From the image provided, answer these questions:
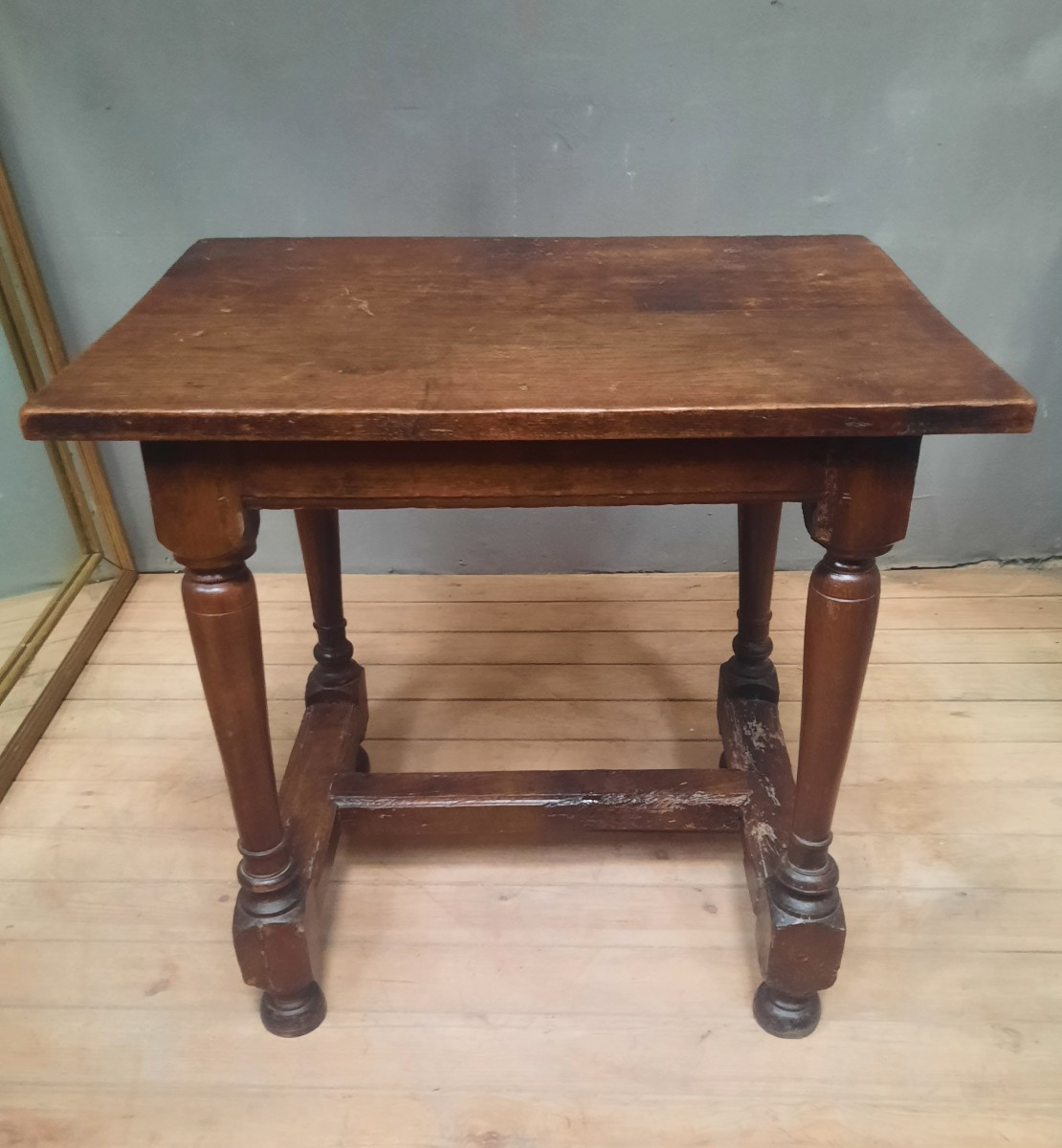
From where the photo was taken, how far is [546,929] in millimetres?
1314

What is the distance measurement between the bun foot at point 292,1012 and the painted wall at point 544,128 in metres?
1.20

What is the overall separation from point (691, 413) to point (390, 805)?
2.27 ft

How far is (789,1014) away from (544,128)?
1.35 metres

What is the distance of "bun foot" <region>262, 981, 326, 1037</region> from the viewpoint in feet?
3.88

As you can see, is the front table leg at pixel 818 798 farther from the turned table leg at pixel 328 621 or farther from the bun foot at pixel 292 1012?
the turned table leg at pixel 328 621

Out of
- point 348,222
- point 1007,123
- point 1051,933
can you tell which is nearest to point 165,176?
point 348,222

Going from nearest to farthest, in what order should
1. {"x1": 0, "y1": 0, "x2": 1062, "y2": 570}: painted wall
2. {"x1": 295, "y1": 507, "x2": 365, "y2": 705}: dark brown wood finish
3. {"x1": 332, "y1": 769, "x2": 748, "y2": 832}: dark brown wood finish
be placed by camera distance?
{"x1": 332, "y1": 769, "x2": 748, "y2": 832}: dark brown wood finish, {"x1": 295, "y1": 507, "x2": 365, "y2": 705}: dark brown wood finish, {"x1": 0, "y1": 0, "x2": 1062, "y2": 570}: painted wall

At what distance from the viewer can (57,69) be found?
1624 millimetres

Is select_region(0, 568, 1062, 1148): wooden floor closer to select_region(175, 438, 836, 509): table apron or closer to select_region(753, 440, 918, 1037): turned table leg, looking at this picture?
select_region(753, 440, 918, 1037): turned table leg

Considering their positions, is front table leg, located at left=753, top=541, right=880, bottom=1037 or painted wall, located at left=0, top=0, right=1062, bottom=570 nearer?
front table leg, located at left=753, top=541, right=880, bottom=1037

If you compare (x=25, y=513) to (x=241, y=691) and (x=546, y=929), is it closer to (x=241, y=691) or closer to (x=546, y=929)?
(x=241, y=691)

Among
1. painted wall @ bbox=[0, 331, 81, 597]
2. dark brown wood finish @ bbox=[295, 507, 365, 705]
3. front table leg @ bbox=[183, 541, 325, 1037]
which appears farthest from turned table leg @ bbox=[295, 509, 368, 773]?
painted wall @ bbox=[0, 331, 81, 597]

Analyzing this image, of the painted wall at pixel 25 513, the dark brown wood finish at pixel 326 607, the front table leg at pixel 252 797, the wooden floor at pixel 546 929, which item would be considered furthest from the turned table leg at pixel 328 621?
the painted wall at pixel 25 513

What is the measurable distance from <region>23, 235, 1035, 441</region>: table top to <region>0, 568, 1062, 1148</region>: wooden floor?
74 cm
